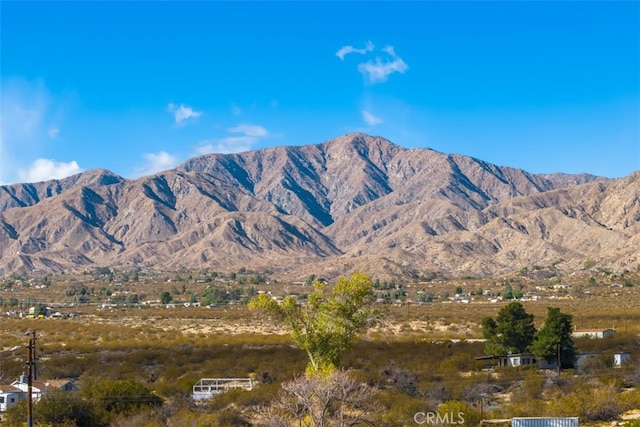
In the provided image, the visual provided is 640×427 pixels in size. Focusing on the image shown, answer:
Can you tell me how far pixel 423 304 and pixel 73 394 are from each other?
96912mm

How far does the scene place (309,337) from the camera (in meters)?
34.4

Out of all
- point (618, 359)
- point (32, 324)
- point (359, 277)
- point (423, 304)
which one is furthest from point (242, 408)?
point (423, 304)

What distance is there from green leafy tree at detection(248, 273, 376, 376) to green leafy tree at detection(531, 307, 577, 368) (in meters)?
17.9

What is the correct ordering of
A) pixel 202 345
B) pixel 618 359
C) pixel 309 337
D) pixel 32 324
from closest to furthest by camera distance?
pixel 309 337
pixel 618 359
pixel 202 345
pixel 32 324

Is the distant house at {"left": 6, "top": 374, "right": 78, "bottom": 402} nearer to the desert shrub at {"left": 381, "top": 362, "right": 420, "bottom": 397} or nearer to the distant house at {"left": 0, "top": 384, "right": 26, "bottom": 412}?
the distant house at {"left": 0, "top": 384, "right": 26, "bottom": 412}

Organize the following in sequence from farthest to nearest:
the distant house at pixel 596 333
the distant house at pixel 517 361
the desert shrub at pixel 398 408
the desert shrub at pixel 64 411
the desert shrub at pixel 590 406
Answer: the distant house at pixel 596 333 → the distant house at pixel 517 361 → the desert shrub at pixel 64 411 → the desert shrub at pixel 590 406 → the desert shrub at pixel 398 408

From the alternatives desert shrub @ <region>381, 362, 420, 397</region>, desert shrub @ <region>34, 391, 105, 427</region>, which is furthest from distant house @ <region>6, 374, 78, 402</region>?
desert shrub @ <region>381, 362, 420, 397</region>

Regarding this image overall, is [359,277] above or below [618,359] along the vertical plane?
above

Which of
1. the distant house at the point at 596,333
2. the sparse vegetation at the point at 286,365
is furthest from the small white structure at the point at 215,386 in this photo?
the distant house at the point at 596,333

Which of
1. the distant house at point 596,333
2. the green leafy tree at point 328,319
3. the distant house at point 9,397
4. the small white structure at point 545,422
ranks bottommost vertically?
the small white structure at point 545,422

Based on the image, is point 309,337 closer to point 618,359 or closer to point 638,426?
point 638,426

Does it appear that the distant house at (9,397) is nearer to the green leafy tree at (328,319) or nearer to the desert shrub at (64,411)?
the desert shrub at (64,411)

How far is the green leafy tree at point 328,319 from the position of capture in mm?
34438
